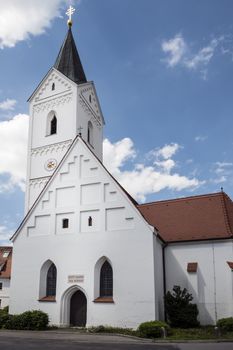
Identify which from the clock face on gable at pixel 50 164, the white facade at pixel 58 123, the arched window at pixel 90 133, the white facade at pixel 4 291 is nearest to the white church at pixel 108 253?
the clock face on gable at pixel 50 164

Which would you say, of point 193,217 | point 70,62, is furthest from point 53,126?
point 193,217

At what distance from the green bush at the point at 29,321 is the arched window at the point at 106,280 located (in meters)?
3.47

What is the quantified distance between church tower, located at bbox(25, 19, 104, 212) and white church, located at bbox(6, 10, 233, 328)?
9378mm

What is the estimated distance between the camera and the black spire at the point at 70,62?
3728 centimetres

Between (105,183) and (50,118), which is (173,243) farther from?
(50,118)

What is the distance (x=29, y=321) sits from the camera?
1994cm

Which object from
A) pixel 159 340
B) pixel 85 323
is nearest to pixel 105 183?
pixel 85 323

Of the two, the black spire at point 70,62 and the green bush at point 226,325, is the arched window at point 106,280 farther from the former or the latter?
the black spire at point 70,62

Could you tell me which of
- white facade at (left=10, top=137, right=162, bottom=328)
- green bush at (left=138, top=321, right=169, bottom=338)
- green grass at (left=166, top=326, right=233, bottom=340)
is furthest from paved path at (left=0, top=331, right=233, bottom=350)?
white facade at (left=10, top=137, right=162, bottom=328)

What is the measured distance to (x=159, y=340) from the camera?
1633 centimetres

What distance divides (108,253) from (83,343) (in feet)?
21.9

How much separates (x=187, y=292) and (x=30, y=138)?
67.2ft

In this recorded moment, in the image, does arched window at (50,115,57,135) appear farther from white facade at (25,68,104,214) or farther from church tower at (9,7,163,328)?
church tower at (9,7,163,328)

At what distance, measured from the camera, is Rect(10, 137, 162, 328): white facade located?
20.4 metres
